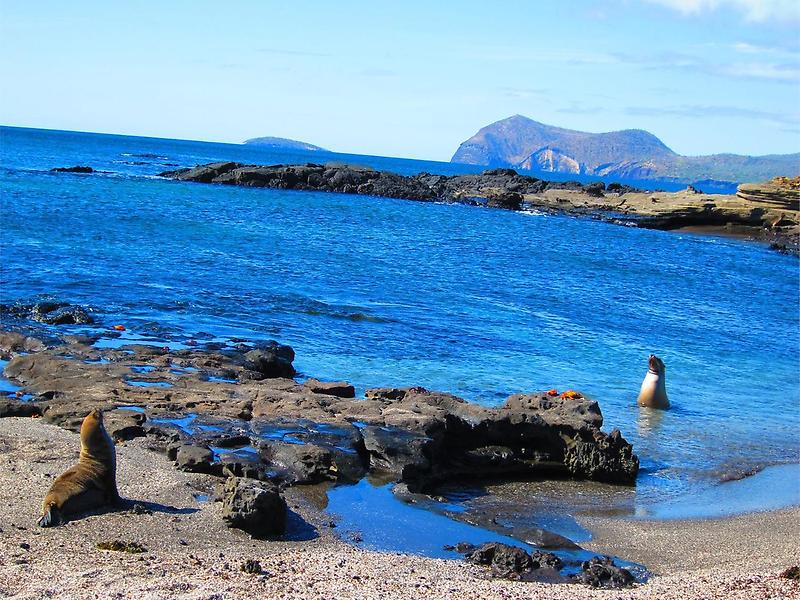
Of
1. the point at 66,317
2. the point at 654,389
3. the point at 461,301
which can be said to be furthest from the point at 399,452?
the point at 461,301

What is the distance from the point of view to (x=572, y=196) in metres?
87.2

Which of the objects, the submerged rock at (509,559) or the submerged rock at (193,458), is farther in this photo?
the submerged rock at (193,458)

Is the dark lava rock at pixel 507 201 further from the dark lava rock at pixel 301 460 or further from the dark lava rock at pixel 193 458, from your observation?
the dark lava rock at pixel 193 458

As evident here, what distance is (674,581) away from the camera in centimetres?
1109

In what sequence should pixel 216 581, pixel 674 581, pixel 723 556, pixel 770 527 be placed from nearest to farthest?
pixel 216 581, pixel 674 581, pixel 723 556, pixel 770 527

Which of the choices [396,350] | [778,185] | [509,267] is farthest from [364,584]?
[778,185]

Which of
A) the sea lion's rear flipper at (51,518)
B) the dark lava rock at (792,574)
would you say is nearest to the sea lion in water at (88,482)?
the sea lion's rear flipper at (51,518)

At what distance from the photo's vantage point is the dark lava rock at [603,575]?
1080 centimetres

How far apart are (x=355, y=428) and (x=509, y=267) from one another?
30030 mm

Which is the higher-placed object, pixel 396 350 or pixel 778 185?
pixel 778 185

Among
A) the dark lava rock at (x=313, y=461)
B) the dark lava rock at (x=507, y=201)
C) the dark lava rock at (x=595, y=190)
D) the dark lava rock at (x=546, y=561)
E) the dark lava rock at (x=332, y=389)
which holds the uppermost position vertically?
the dark lava rock at (x=595, y=190)

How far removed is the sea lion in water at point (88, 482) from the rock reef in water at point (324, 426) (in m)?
1.74

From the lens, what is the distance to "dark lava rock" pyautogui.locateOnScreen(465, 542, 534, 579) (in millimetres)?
10945

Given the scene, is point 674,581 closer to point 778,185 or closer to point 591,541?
point 591,541
